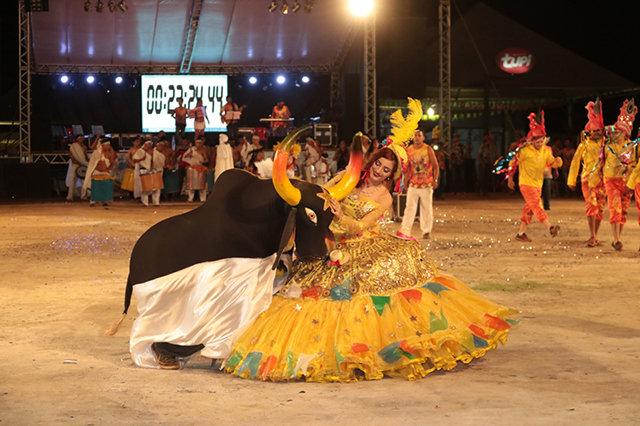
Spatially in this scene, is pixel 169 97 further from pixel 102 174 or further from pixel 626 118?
pixel 626 118

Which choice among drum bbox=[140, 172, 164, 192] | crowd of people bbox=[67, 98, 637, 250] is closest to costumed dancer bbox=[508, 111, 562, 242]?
crowd of people bbox=[67, 98, 637, 250]

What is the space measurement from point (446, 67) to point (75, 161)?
36.8ft

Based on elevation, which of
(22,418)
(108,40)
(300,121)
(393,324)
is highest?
(108,40)

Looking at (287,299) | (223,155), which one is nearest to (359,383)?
(287,299)

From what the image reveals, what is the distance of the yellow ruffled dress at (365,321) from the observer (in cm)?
495

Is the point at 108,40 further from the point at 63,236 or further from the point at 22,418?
the point at 22,418

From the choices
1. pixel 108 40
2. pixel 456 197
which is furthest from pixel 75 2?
pixel 456 197

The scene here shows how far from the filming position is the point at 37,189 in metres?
26.1

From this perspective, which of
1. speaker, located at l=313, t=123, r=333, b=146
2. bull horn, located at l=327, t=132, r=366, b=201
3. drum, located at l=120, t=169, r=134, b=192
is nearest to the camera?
bull horn, located at l=327, t=132, r=366, b=201

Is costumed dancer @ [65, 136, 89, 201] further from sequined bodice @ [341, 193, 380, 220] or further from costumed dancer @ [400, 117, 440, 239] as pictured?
sequined bodice @ [341, 193, 380, 220]

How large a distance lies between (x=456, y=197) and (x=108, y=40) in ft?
38.5

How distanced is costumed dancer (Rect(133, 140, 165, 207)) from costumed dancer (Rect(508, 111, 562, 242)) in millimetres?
11710

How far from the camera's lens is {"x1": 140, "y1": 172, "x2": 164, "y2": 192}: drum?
22373 mm

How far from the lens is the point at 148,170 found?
73.5 feet
